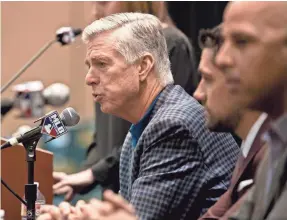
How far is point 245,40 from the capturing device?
1439 millimetres

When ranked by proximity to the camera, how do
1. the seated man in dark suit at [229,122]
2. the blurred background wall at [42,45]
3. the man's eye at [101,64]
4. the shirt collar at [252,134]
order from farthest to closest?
the blurred background wall at [42,45], the man's eye at [101,64], the shirt collar at [252,134], the seated man in dark suit at [229,122]

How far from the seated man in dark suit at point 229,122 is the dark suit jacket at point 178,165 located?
107mm

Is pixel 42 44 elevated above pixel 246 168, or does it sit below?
below

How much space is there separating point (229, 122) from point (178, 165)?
1.86ft

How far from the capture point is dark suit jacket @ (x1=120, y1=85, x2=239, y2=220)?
84.6 inches

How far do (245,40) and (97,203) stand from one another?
0.41 m

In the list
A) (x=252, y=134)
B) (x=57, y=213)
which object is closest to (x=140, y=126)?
(x=57, y=213)

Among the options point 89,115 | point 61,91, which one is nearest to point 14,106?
point 61,91

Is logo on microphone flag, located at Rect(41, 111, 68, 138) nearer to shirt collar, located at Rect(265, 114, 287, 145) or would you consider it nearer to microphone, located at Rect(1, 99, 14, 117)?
microphone, located at Rect(1, 99, 14, 117)

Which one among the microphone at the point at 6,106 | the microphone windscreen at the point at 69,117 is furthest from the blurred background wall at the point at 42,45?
the microphone windscreen at the point at 69,117

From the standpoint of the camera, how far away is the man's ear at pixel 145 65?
2486mm

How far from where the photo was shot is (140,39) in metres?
2.49

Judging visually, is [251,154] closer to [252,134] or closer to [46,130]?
[252,134]

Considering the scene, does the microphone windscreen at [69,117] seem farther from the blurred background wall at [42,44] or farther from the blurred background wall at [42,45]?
the blurred background wall at [42,44]
